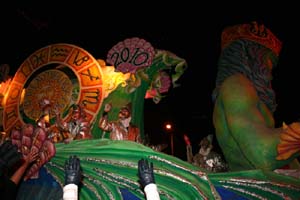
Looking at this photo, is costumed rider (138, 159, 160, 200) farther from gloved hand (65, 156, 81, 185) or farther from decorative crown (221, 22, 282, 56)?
decorative crown (221, 22, 282, 56)

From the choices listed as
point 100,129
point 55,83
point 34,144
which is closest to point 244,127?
point 100,129

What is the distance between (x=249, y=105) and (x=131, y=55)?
1.37 metres

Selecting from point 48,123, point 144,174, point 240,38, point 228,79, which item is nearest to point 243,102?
point 228,79

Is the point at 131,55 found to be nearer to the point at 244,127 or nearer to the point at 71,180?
the point at 244,127

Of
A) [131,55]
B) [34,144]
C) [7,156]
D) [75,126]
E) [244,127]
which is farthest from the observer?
[131,55]

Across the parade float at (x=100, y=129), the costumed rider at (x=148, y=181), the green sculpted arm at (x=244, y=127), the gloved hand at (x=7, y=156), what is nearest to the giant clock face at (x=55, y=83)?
the parade float at (x=100, y=129)

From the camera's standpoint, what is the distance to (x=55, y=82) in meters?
4.02

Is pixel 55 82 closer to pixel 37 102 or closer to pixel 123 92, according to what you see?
pixel 37 102

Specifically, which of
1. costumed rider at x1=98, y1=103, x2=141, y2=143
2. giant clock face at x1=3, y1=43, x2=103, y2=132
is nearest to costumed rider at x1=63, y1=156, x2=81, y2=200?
costumed rider at x1=98, y1=103, x2=141, y2=143

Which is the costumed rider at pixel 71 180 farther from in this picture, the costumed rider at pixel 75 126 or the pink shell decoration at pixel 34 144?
the costumed rider at pixel 75 126

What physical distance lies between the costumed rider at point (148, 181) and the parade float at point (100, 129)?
0.41 metres

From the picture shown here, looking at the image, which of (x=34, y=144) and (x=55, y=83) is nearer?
(x=34, y=144)

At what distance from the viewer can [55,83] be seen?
4012mm

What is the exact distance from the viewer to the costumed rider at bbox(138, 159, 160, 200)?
1.96 metres
